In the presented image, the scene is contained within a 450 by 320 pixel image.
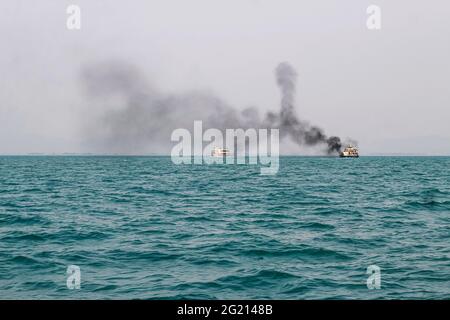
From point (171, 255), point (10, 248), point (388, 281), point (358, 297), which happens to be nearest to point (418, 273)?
point (388, 281)

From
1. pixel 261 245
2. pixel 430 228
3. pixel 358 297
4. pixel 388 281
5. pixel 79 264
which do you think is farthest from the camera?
pixel 430 228

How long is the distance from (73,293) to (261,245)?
7870mm

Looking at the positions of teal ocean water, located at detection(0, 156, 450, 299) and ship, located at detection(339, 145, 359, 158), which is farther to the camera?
ship, located at detection(339, 145, 359, 158)

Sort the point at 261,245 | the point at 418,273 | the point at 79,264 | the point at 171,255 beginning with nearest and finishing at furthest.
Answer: the point at 418,273, the point at 79,264, the point at 171,255, the point at 261,245

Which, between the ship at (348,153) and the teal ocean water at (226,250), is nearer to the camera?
the teal ocean water at (226,250)

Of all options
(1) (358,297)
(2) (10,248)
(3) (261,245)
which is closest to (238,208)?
(3) (261,245)

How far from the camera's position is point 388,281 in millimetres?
12086

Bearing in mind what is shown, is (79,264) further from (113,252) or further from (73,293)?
(73,293)

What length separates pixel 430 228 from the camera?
20.5 meters

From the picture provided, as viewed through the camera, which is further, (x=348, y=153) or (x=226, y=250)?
(x=348, y=153)
